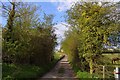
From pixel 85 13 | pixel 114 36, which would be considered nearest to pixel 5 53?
pixel 85 13

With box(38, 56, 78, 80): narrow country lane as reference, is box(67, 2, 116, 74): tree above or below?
above

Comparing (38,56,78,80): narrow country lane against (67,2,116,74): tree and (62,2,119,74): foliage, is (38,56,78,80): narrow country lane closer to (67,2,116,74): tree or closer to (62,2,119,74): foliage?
(62,2,119,74): foliage

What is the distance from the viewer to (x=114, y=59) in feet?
60.7

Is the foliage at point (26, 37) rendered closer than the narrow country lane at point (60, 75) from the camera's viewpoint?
Yes

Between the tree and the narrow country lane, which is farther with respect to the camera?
the narrow country lane

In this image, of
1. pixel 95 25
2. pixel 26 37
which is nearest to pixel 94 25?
pixel 95 25

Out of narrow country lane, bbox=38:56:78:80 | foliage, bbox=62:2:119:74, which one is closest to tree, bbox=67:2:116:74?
foliage, bbox=62:2:119:74

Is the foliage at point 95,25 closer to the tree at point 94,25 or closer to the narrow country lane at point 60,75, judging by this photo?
the tree at point 94,25

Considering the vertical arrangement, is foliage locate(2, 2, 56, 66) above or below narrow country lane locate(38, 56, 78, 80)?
above

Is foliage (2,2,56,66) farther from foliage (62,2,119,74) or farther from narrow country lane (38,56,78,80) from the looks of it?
foliage (62,2,119,74)

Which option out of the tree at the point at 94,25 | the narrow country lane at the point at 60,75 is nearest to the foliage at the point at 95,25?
the tree at the point at 94,25

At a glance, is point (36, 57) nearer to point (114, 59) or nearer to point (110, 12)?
point (114, 59)

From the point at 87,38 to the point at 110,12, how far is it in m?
2.06

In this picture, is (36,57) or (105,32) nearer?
(105,32)
